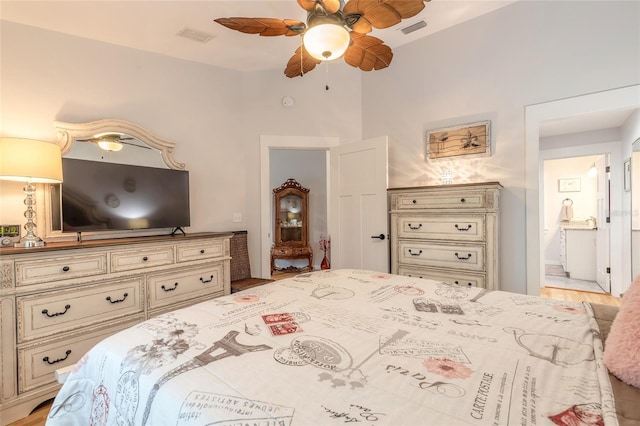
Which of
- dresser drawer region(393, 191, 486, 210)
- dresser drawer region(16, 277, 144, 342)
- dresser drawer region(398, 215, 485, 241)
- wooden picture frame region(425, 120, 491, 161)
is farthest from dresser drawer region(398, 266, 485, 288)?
dresser drawer region(16, 277, 144, 342)

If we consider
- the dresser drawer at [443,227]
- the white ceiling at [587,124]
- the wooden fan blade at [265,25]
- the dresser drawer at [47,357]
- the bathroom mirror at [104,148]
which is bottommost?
the dresser drawer at [47,357]

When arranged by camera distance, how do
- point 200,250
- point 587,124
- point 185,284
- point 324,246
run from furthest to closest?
point 324,246 < point 587,124 < point 200,250 < point 185,284

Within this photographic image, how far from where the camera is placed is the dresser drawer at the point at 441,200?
2568 mm

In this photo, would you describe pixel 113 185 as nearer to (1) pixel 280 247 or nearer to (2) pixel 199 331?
(2) pixel 199 331

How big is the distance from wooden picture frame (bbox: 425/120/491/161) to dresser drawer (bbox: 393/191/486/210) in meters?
0.58

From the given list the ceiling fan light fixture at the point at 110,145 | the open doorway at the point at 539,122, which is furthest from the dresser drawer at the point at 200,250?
the open doorway at the point at 539,122

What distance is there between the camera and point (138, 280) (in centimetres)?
242

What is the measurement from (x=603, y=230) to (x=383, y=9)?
499 cm

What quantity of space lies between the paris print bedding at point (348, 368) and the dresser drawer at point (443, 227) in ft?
4.07

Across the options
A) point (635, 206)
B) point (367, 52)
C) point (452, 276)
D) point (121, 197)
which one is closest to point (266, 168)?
point (121, 197)

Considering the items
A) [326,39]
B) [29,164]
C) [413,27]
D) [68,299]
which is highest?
[413,27]

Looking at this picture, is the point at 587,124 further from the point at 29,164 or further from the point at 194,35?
the point at 29,164

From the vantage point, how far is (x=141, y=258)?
2439mm

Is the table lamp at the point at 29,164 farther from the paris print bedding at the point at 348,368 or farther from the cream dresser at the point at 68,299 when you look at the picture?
the paris print bedding at the point at 348,368
